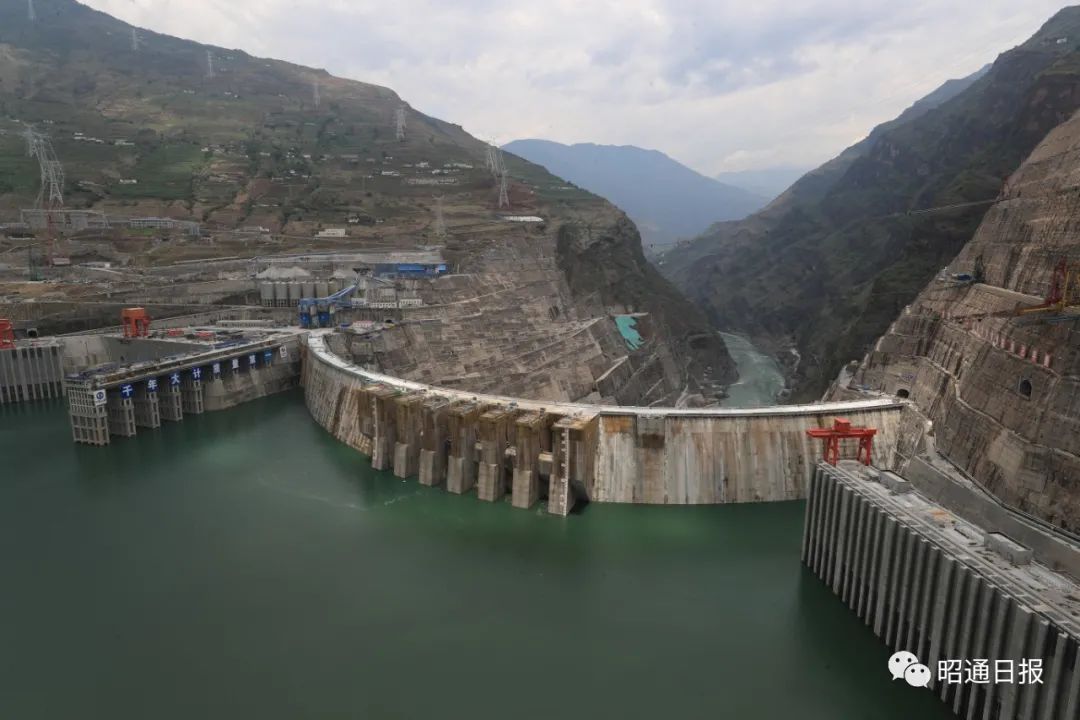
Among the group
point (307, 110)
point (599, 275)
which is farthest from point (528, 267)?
point (307, 110)

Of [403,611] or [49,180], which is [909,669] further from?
[49,180]

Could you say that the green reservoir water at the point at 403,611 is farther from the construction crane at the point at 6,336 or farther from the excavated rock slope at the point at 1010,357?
the construction crane at the point at 6,336

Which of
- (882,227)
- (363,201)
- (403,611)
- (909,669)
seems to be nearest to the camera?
(909,669)

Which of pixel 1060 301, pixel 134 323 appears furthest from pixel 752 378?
pixel 134 323

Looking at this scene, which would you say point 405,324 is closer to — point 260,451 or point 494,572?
point 260,451

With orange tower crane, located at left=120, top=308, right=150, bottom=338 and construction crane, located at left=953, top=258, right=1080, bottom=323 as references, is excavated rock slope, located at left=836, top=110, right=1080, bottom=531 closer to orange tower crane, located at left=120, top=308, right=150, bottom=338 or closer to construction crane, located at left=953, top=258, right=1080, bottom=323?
construction crane, located at left=953, top=258, right=1080, bottom=323

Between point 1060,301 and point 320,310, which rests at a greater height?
point 1060,301

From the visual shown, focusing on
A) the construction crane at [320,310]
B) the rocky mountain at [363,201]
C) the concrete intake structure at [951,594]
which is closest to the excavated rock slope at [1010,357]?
the concrete intake structure at [951,594]
